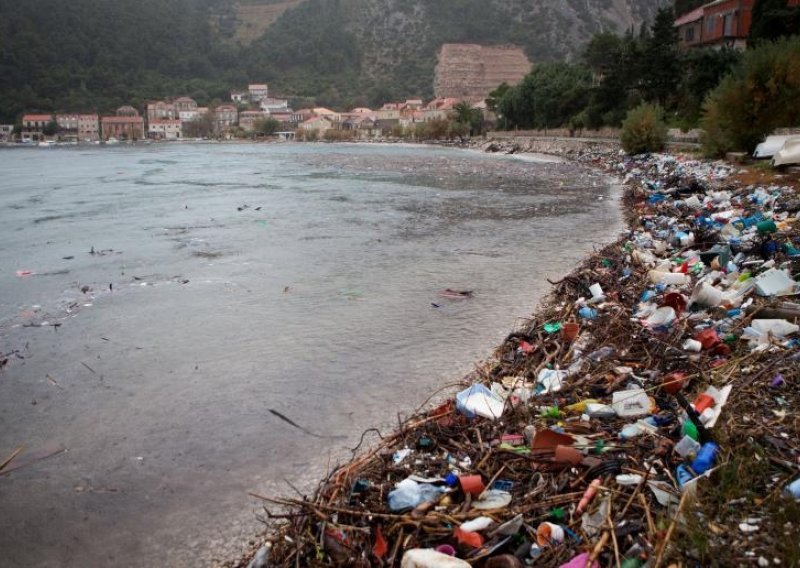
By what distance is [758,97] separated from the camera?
18594 mm

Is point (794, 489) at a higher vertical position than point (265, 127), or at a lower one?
lower

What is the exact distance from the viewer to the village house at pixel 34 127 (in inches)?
4675

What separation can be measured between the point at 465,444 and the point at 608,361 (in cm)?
174

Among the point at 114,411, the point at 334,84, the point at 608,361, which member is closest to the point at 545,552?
the point at 608,361

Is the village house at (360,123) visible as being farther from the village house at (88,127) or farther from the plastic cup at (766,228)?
the plastic cup at (766,228)

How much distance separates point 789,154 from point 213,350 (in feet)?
47.3

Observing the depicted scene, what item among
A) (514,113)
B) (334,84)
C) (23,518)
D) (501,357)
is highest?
(334,84)

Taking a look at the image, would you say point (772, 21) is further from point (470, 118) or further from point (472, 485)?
point (470, 118)

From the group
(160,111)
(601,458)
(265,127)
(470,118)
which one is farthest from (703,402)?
(160,111)

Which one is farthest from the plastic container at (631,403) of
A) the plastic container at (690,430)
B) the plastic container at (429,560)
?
the plastic container at (429,560)

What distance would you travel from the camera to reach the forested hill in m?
148

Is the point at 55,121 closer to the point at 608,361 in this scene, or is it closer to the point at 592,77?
the point at 592,77

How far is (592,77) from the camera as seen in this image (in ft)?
206

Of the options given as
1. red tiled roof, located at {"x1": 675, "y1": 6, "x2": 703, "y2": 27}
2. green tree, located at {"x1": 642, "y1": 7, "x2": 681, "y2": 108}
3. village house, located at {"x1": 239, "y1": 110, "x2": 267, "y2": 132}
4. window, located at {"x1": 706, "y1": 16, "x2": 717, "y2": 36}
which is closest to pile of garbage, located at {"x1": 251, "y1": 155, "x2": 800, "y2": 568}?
green tree, located at {"x1": 642, "y1": 7, "x2": 681, "y2": 108}
